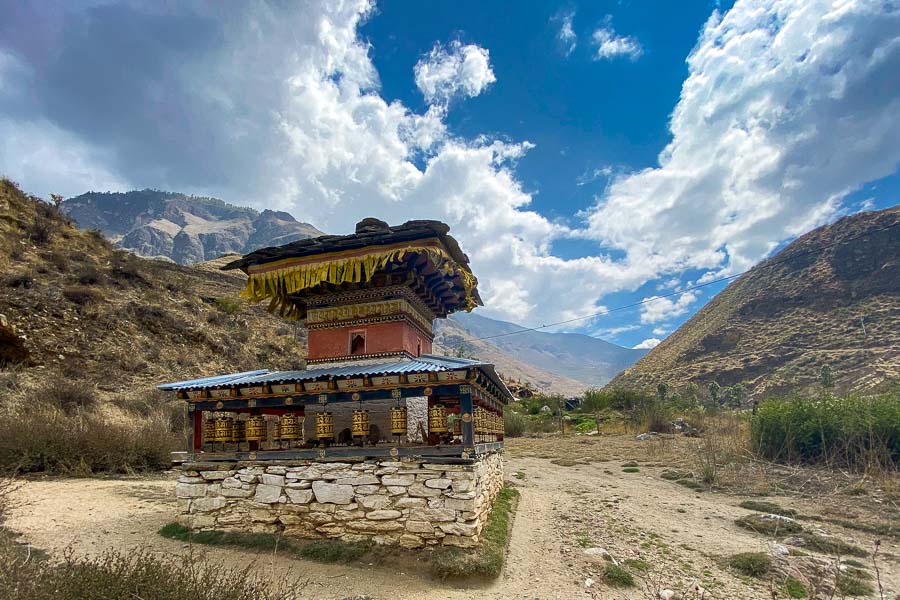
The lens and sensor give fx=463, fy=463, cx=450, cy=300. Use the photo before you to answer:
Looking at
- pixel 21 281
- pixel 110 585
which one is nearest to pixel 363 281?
pixel 110 585

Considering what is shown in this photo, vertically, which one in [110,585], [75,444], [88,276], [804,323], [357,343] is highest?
[88,276]

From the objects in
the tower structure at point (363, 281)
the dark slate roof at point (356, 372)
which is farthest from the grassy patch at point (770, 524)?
the tower structure at point (363, 281)

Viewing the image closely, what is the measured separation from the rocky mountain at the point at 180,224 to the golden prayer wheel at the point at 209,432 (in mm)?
126438

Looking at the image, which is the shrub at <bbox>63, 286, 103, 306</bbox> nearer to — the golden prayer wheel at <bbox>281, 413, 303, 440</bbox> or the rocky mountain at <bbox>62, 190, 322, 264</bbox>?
the golden prayer wheel at <bbox>281, 413, 303, 440</bbox>

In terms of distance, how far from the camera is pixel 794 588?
Answer: 611 centimetres

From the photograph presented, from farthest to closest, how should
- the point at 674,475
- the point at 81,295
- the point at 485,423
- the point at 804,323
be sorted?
the point at 804,323
the point at 81,295
the point at 674,475
the point at 485,423

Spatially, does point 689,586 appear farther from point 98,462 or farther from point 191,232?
point 191,232

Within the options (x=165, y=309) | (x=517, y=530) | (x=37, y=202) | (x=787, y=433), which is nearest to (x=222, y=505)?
(x=517, y=530)

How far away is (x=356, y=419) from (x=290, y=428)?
1176 millimetres

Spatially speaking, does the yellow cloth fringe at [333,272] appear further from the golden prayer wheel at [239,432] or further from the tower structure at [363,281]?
the golden prayer wheel at [239,432]

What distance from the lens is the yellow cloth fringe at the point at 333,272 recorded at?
8.07 meters

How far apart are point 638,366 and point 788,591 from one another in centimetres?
5792

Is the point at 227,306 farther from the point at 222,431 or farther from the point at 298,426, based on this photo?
the point at 298,426

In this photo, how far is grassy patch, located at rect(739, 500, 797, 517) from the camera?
31.9 feet
